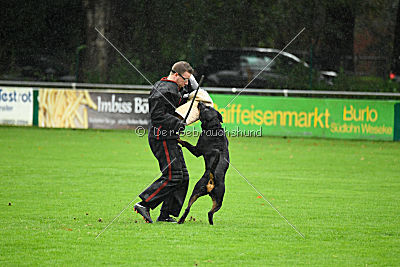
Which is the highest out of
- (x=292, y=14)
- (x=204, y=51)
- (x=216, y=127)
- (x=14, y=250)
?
(x=292, y=14)

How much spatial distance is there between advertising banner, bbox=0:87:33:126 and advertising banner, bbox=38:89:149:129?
37 centimetres

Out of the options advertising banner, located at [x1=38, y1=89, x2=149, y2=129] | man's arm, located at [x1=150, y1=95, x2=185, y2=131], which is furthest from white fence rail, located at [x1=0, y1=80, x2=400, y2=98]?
man's arm, located at [x1=150, y1=95, x2=185, y2=131]

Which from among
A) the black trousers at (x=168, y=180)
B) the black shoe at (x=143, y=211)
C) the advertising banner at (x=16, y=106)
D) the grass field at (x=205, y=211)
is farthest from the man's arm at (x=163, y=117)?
the advertising banner at (x=16, y=106)

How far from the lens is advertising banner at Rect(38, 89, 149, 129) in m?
21.7

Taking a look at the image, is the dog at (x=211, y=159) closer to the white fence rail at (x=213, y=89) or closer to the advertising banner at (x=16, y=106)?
the white fence rail at (x=213, y=89)

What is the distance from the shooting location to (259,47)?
26.1 metres

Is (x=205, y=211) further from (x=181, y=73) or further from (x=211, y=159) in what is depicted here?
(x=181, y=73)

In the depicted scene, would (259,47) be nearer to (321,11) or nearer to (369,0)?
(321,11)

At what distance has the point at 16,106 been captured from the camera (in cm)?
2223

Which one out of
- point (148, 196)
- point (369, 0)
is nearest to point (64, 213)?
point (148, 196)

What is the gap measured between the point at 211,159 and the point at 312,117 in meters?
13.2

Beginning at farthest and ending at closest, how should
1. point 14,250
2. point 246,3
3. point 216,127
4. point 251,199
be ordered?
point 246,3, point 251,199, point 216,127, point 14,250

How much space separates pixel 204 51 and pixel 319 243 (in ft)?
58.5

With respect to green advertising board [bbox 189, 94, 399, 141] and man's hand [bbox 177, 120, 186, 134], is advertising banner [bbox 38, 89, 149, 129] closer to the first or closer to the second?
green advertising board [bbox 189, 94, 399, 141]
